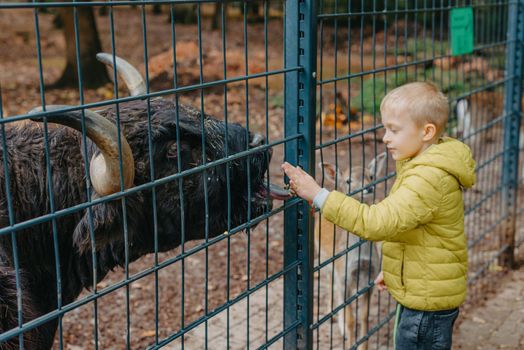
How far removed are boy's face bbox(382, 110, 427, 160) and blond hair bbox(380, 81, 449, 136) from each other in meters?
0.02

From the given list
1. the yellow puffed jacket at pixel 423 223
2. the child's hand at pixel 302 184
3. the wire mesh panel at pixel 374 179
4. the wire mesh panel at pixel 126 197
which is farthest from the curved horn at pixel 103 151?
the wire mesh panel at pixel 374 179

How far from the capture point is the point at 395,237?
11.0 feet

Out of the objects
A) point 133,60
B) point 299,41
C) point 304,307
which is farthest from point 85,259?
point 133,60

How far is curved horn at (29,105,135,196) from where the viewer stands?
2477 mm

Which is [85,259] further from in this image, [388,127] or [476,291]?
[476,291]

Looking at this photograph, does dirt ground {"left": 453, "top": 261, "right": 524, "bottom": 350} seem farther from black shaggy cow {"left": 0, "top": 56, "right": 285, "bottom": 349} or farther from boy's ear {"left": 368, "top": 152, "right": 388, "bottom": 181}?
black shaggy cow {"left": 0, "top": 56, "right": 285, "bottom": 349}

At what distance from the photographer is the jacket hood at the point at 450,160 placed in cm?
323

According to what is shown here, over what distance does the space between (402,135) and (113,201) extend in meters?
1.38

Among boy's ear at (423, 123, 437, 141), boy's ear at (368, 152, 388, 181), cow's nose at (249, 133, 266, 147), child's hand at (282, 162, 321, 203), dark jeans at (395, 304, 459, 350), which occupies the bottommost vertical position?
dark jeans at (395, 304, 459, 350)

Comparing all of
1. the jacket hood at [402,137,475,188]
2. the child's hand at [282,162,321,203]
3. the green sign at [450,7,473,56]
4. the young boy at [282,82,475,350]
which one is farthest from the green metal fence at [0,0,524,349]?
the jacket hood at [402,137,475,188]

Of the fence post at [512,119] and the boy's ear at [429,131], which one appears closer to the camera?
the boy's ear at [429,131]

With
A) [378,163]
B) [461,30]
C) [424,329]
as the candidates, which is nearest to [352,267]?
[378,163]

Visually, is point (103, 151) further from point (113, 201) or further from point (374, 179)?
point (374, 179)

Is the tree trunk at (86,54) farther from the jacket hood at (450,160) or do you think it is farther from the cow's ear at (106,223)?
the jacket hood at (450,160)
